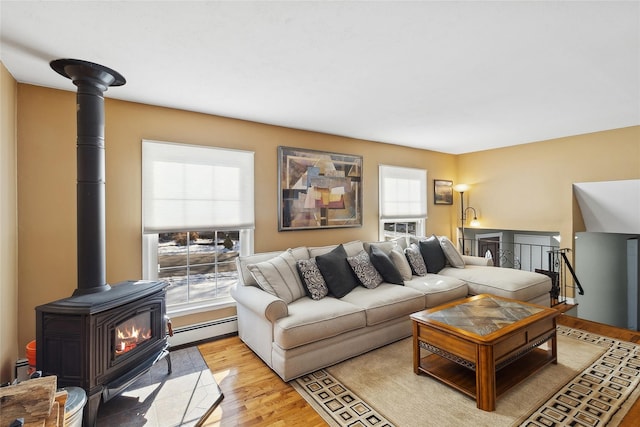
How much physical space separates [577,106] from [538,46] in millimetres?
1757

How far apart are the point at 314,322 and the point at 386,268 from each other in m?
1.43

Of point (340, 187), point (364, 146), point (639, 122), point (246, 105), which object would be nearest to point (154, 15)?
point (246, 105)

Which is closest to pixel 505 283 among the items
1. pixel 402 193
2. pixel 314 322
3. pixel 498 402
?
pixel 498 402

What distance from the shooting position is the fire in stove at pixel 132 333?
7.03 feet

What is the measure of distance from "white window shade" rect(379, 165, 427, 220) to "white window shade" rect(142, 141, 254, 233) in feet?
7.72

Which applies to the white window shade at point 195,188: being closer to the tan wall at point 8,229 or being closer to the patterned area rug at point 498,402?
the tan wall at point 8,229

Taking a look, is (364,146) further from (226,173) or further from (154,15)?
(154,15)

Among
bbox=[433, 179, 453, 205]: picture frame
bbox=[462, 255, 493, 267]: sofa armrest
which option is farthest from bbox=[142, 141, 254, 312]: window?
bbox=[433, 179, 453, 205]: picture frame

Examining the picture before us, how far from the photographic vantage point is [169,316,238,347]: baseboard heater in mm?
3178

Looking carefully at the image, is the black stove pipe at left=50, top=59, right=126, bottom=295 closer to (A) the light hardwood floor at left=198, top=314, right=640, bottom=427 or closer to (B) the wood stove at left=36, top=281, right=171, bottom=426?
(B) the wood stove at left=36, top=281, right=171, bottom=426

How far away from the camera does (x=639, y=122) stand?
150 inches

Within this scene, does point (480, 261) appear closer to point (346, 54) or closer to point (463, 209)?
point (463, 209)

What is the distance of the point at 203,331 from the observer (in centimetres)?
331

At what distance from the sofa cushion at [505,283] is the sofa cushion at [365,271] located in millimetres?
1236
